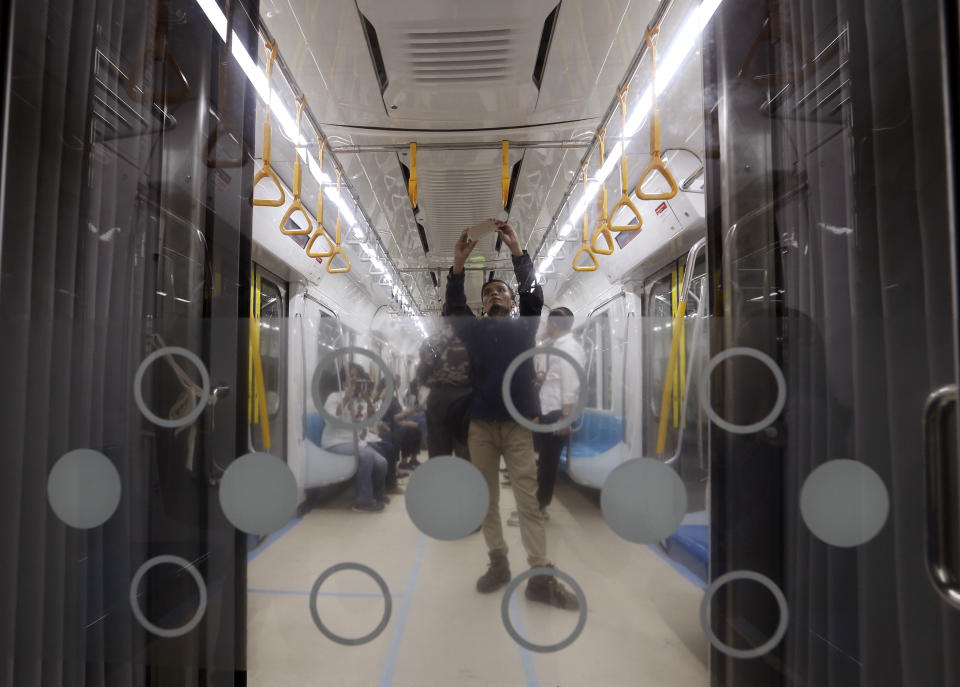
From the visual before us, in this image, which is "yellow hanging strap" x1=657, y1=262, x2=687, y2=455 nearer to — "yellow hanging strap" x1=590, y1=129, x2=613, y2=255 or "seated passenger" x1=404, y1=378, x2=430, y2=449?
"yellow hanging strap" x1=590, y1=129, x2=613, y2=255

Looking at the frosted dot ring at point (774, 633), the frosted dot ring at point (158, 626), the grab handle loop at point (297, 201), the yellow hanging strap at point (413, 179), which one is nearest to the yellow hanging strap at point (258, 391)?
the grab handle loop at point (297, 201)

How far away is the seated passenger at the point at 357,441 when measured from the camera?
96 centimetres

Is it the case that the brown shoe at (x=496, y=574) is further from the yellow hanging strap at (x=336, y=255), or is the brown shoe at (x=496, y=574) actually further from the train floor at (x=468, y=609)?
the yellow hanging strap at (x=336, y=255)

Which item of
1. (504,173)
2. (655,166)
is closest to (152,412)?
(504,173)

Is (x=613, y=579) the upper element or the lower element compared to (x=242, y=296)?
lower

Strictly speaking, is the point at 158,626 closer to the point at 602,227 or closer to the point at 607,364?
the point at 607,364

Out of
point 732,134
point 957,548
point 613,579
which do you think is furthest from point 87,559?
point 732,134

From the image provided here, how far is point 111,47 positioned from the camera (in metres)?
1.14

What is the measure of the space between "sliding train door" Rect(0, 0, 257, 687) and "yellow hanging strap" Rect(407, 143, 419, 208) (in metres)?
0.46

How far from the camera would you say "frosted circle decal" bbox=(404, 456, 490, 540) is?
0.96 meters

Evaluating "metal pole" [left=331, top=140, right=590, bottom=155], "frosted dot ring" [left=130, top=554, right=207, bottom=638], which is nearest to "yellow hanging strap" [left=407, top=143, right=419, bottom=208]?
"metal pole" [left=331, top=140, right=590, bottom=155]

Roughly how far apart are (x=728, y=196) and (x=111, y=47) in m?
1.74

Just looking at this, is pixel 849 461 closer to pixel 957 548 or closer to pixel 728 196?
pixel 957 548

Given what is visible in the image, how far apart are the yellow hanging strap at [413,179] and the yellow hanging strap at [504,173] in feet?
0.84
